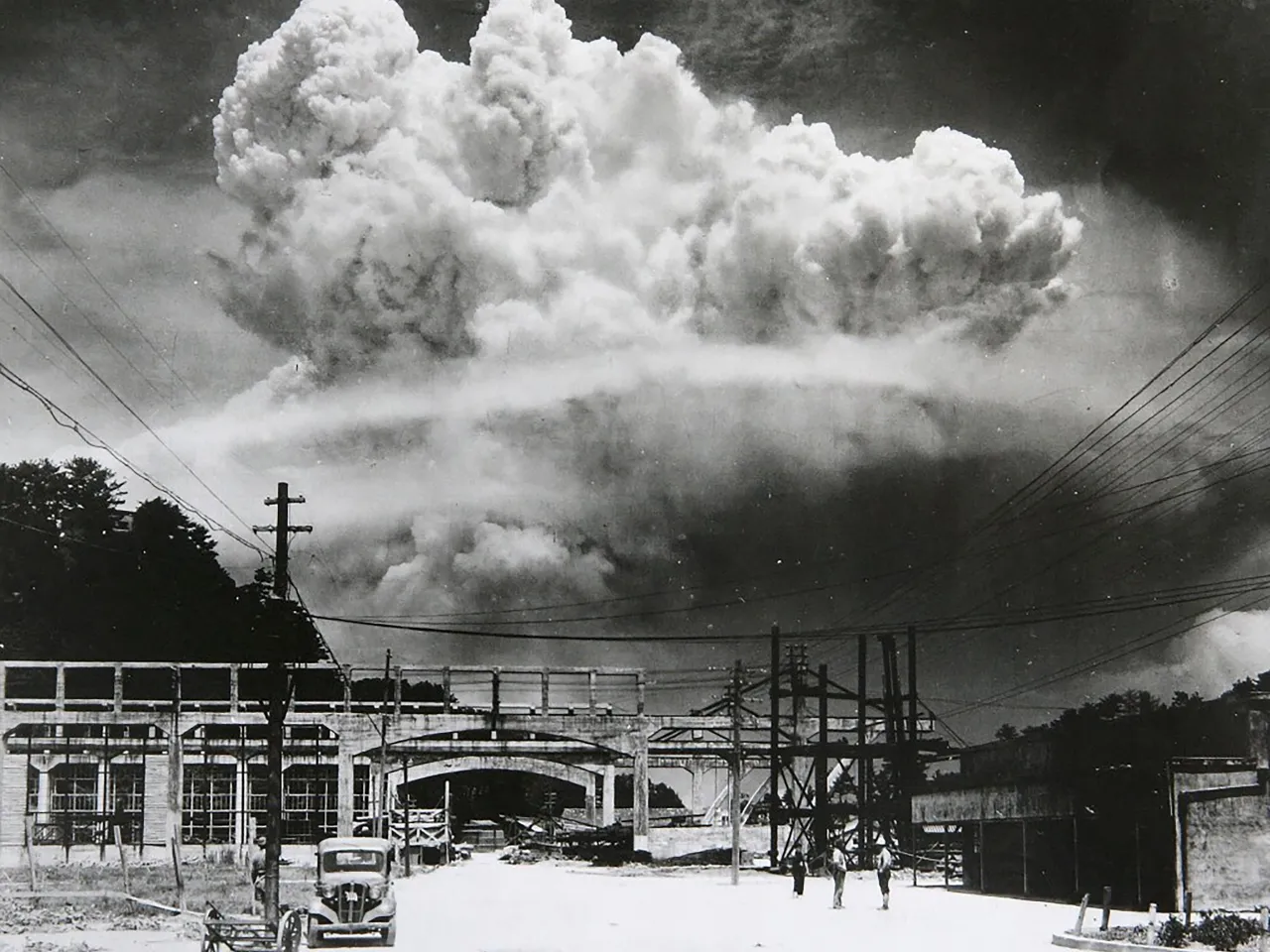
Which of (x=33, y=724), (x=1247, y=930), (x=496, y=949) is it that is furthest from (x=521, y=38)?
(x=33, y=724)

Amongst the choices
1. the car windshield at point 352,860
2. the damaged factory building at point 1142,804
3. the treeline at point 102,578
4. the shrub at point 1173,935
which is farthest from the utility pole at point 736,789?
the shrub at point 1173,935

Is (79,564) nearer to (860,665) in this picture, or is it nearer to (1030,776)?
(860,665)

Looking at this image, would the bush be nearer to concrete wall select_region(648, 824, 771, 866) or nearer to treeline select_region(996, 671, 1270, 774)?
treeline select_region(996, 671, 1270, 774)

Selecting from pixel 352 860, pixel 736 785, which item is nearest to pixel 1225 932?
pixel 352 860

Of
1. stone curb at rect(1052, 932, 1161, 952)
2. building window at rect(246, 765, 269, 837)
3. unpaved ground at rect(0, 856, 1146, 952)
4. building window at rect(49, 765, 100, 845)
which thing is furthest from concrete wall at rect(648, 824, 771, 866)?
stone curb at rect(1052, 932, 1161, 952)

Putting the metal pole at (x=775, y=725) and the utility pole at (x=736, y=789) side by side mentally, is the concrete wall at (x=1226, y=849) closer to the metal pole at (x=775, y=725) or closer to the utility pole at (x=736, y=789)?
the utility pole at (x=736, y=789)
